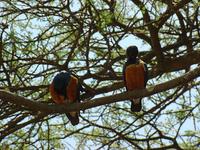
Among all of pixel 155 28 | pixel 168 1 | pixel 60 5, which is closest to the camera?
pixel 168 1

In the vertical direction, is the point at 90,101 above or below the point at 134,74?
below

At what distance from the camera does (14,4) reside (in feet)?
16.4

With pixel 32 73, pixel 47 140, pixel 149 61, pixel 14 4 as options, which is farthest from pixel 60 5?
pixel 47 140

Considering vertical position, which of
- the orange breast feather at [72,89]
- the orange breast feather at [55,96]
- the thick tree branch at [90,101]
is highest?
the orange breast feather at [72,89]

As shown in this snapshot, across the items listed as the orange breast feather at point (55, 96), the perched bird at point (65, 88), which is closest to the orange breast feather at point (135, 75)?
the perched bird at point (65, 88)

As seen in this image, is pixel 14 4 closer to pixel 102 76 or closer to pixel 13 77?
pixel 13 77

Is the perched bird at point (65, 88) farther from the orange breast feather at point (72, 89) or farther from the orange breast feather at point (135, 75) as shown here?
the orange breast feather at point (135, 75)

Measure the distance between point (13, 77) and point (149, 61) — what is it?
157 centimetres

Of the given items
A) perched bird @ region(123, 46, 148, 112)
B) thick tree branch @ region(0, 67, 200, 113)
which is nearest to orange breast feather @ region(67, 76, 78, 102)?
perched bird @ region(123, 46, 148, 112)

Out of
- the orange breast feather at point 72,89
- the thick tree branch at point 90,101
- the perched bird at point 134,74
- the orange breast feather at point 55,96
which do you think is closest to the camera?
the thick tree branch at point 90,101

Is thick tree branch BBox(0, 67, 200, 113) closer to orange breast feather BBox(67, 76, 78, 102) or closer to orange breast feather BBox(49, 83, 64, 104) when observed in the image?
orange breast feather BBox(49, 83, 64, 104)

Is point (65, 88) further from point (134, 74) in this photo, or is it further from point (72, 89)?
point (134, 74)

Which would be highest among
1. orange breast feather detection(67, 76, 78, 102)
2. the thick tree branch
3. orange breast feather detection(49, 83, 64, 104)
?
orange breast feather detection(67, 76, 78, 102)

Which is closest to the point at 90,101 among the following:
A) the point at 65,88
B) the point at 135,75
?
the point at 135,75
